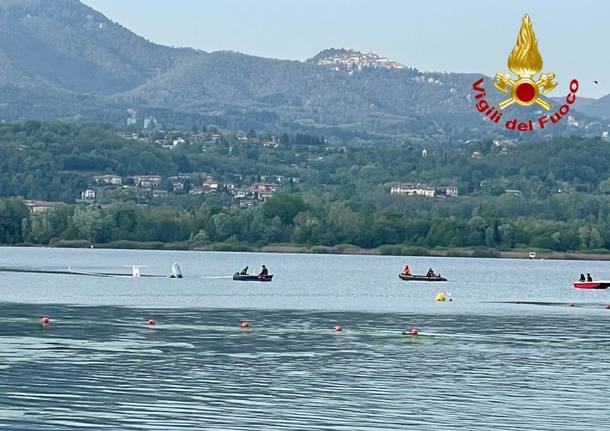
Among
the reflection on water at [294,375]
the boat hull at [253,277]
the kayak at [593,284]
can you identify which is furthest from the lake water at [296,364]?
the kayak at [593,284]

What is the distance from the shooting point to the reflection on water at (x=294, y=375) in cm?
4619

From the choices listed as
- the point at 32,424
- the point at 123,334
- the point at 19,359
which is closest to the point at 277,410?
the point at 32,424

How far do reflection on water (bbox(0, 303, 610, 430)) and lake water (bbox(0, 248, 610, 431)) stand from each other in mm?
73

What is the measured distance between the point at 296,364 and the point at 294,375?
13.2ft

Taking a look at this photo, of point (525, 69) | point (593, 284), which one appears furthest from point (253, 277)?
point (525, 69)

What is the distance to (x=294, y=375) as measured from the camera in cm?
5719

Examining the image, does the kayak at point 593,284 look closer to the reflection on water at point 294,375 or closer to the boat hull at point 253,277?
the boat hull at point 253,277

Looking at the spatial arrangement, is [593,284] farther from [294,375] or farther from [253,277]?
[294,375]

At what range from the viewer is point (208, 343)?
70.2m

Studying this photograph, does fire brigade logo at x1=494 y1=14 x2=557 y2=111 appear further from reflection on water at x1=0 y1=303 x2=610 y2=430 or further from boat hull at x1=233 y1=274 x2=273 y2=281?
boat hull at x1=233 y1=274 x2=273 y2=281

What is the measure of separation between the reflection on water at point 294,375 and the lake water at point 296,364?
0.07 metres

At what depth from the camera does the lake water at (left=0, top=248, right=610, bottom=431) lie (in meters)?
46.6

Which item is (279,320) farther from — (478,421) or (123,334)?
(478,421)

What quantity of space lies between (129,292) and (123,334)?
156 ft
